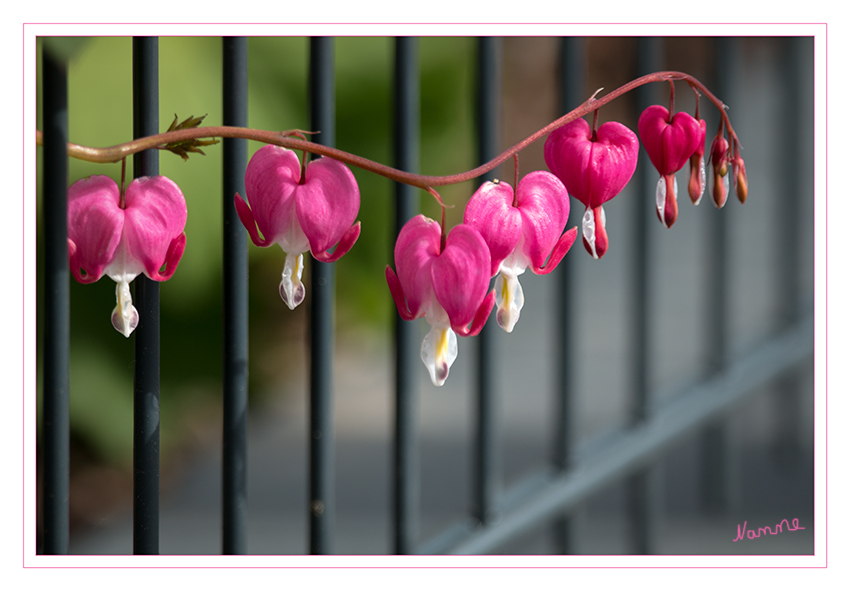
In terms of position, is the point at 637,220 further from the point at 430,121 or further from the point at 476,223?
the point at 430,121

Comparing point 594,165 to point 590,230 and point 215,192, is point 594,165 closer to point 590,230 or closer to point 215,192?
point 590,230

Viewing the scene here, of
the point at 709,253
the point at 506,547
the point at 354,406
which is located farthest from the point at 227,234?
the point at 354,406

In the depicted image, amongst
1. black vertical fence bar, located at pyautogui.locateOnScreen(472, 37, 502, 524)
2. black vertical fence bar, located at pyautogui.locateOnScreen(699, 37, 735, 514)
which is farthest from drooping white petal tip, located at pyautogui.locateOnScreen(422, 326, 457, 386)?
black vertical fence bar, located at pyautogui.locateOnScreen(699, 37, 735, 514)

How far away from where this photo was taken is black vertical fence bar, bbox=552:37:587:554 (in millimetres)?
649

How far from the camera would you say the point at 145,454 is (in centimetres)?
45

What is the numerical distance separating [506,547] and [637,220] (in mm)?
391

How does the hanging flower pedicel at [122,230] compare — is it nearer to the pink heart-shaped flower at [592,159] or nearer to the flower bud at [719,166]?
the pink heart-shaped flower at [592,159]

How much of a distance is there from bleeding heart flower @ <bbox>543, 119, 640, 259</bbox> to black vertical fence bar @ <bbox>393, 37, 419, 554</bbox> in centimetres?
14

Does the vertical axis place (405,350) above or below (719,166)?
below

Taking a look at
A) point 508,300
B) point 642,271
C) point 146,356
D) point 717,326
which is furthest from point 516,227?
point 717,326

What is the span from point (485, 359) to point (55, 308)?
0.36 m

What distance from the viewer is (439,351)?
39cm
